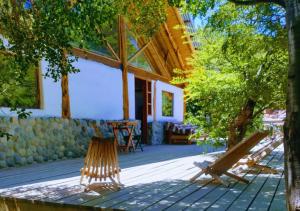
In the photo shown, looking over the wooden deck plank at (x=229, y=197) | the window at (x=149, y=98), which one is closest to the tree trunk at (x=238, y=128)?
the wooden deck plank at (x=229, y=197)

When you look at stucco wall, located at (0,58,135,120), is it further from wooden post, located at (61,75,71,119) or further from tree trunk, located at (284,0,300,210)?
tree trunk, located at (284,0,300,210)

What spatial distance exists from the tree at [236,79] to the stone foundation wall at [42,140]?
9.10ft

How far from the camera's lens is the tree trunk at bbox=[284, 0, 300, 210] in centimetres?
201

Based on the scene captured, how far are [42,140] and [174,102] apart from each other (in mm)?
9045

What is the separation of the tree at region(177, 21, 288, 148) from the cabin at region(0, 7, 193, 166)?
4.19 ft

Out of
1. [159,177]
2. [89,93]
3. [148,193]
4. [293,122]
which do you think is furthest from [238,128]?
[293,122]

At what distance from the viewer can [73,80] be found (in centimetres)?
858

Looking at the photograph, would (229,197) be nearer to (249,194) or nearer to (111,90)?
(249,194)

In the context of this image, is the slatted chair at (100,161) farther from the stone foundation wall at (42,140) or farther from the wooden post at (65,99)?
the wooden post at (65,99)

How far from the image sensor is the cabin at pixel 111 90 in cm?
730

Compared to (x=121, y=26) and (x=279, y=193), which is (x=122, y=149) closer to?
(x=121, y=26)

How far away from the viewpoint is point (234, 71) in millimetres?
6395

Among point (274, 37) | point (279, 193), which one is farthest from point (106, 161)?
point (274, 37)

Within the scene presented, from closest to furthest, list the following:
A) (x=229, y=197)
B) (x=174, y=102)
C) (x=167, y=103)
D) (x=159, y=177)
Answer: (x=229, y=197) < (x=159, y=177) < (x=167, y=103) < (x=174, y=102)
